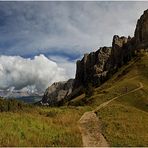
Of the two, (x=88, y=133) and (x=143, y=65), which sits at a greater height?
(x=143, y=65)

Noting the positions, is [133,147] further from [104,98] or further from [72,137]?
[104,98]

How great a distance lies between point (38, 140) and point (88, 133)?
10.3 metres

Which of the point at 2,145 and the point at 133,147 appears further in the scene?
the point at 133,147

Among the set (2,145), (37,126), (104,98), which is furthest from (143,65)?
(2,145)

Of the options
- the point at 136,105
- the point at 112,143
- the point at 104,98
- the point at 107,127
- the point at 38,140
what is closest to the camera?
the point at 38,140

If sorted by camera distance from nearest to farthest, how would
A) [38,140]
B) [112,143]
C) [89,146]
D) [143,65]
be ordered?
[38,140]
[89,146]
[112,143]
[143,65]

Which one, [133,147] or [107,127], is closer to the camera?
[133,147]

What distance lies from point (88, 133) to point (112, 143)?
5080 millimetres

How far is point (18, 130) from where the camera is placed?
29.0m

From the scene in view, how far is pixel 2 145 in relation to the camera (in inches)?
935

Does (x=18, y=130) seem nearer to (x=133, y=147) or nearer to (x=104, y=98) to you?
(x=133, y=147)

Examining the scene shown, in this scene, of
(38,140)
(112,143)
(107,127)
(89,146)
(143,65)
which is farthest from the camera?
(143,65)

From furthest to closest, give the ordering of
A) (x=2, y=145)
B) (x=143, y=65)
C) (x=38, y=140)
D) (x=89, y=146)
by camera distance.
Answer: (x=143, y=65), (x=89, y=146), (x=38, y=140), (x=2, y=145)

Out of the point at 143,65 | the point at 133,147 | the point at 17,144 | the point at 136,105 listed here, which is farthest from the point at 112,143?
the point at 143,65
